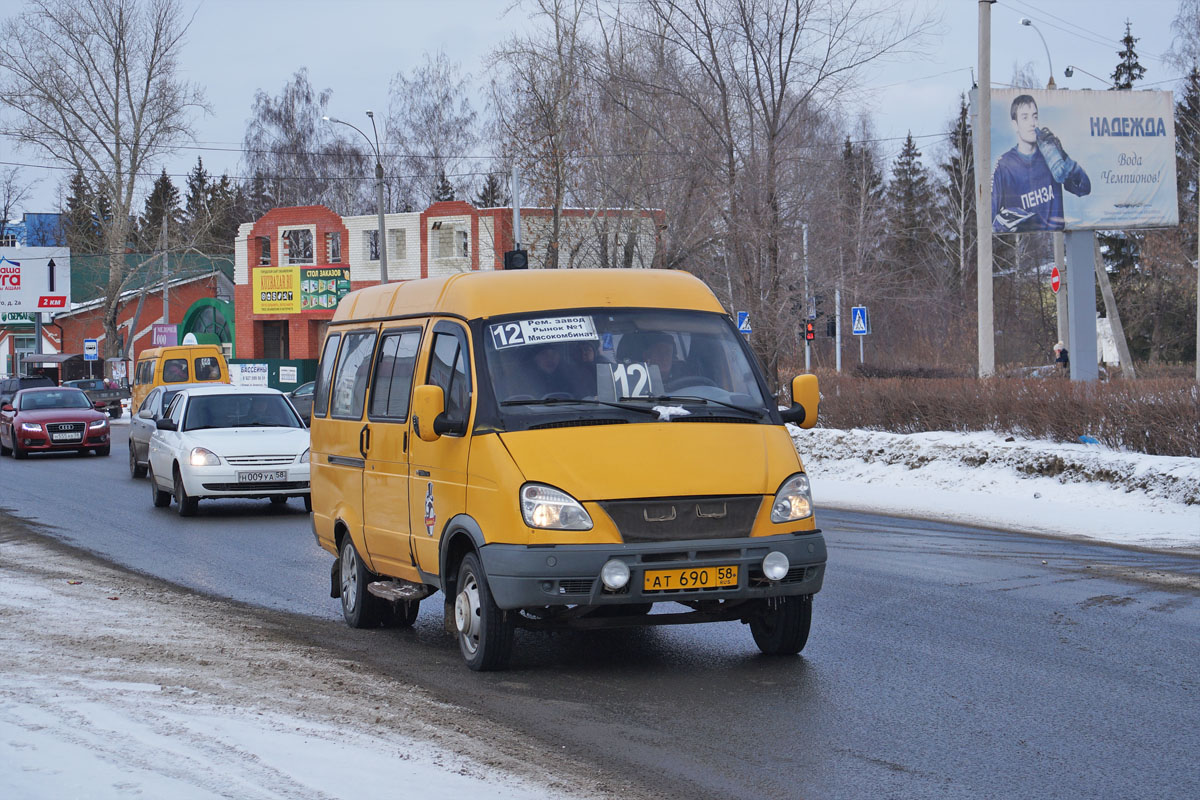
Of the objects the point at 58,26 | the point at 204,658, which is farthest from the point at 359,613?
the point at 58,26

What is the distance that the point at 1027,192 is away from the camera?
29125 millimetres

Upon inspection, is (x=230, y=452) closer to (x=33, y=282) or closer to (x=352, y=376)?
(x=352, y=376)

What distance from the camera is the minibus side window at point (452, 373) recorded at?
312 inches

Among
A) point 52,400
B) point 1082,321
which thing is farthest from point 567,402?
point 52,400

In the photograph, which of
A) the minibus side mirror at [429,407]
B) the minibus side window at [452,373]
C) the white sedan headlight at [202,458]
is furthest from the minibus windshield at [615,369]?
the white sedan headlight at [202,458]

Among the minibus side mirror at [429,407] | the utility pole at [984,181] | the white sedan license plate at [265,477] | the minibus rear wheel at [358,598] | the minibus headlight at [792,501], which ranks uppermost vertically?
the utility pole at [984,181]

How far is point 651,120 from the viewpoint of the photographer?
32375 millimetres

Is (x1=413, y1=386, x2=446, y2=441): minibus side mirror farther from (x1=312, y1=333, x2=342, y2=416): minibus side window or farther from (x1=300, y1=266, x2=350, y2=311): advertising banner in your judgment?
(x1=300, y1=266, x2=350, y2=311): advertising banner

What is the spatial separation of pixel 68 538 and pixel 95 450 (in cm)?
1745

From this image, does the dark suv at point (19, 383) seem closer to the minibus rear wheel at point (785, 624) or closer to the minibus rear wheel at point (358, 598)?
the minibus rear wheel at point (358, 598)

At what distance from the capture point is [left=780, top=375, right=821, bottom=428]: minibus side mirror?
8469 mm

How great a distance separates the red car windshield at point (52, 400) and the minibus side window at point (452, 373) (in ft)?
81.7

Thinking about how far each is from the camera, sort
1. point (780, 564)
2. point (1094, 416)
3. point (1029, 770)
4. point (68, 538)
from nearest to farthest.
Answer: point (1029, 770), point (780, 564), point (68, 538), point (1094, 416)

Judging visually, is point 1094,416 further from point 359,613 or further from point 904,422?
point 359,613
